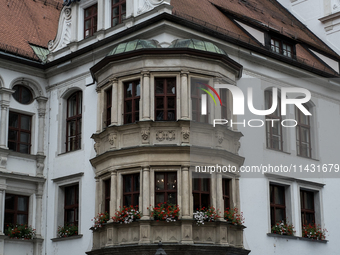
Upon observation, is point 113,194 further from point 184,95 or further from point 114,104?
point 184,95

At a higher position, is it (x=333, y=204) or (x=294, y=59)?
(x=294, y=59)

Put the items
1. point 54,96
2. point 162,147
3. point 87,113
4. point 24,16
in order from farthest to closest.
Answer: point 24,16
point 54,96
point 87,113
point 162,147

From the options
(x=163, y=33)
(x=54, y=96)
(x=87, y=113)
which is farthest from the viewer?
(x=54, y=96)

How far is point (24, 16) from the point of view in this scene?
3095 cm

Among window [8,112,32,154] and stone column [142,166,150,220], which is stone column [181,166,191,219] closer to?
stone column [142,166,150,220]

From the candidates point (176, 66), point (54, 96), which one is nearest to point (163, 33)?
point (176, 66)

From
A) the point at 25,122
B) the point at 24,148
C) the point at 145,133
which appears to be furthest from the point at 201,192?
the point at 25,122

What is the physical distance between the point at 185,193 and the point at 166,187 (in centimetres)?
74

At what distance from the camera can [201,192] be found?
23094 mm

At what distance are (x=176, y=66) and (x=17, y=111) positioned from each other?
24.1 feet

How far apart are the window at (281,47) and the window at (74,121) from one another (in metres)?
8.41

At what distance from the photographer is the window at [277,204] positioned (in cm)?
2588

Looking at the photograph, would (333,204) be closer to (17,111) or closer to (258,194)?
(258,194)

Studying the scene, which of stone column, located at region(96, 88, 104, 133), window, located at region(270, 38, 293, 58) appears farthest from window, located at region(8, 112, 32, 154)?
window, located at region(270, 38, 293, 58)
